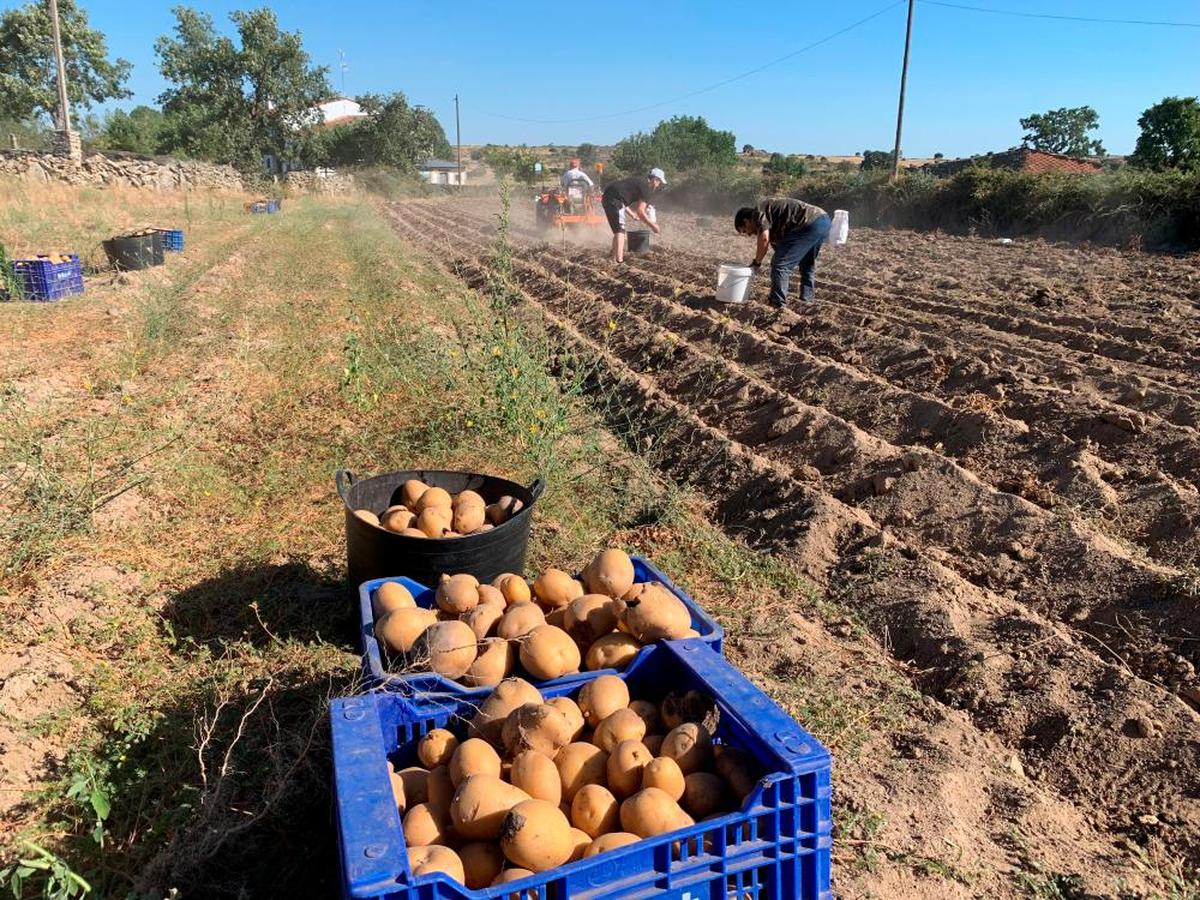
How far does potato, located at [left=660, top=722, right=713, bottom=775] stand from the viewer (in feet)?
6.79

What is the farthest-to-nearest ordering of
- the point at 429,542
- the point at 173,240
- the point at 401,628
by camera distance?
the point at 173,240 → the point at 429,542 → the point at 401,628

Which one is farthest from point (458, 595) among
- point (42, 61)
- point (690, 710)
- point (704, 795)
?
point (42, 61)

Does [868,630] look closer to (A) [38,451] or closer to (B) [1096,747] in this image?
(B) [1096,747]

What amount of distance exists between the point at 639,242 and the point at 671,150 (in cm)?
3651

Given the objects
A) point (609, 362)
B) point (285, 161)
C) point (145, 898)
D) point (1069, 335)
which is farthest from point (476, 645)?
point (285, 161)

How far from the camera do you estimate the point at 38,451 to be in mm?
4230

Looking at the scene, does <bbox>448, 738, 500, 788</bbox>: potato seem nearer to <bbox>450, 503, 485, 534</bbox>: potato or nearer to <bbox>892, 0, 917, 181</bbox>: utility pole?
<bbox>450, 503, 485, 534</bbox>: potato

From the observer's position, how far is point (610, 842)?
5.91 feet

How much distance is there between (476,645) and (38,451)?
3.04 metres

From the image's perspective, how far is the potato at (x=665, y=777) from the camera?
6.38ft

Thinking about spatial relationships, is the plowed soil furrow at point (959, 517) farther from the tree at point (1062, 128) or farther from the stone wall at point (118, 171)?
the tree at point (1062, 128)

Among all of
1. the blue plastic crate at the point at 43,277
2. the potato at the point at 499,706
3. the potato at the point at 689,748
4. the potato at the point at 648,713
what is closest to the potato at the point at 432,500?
the potato at the point at 499,706

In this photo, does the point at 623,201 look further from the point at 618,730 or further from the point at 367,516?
the point at 618,730

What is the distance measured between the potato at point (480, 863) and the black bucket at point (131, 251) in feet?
44.4
